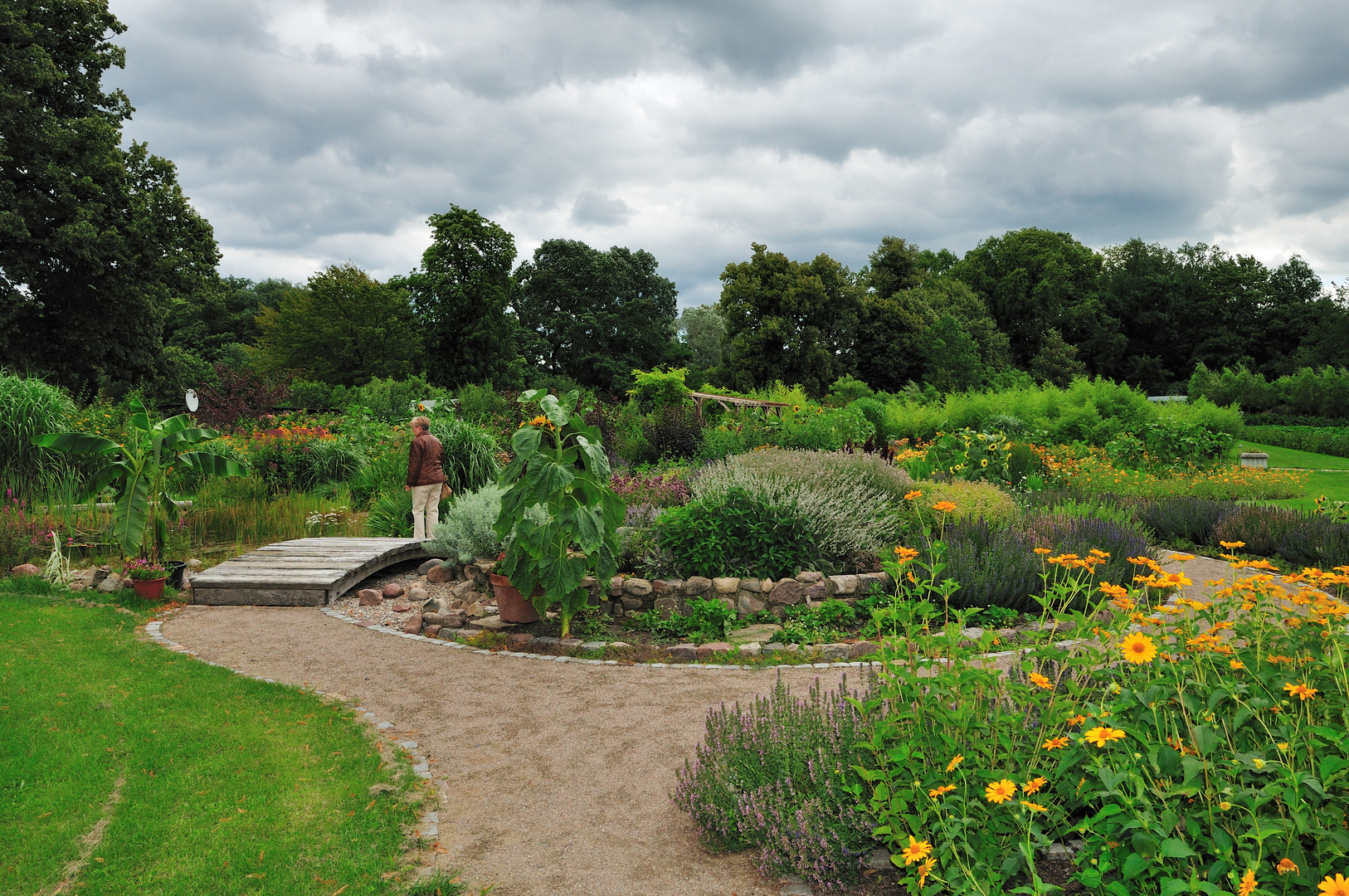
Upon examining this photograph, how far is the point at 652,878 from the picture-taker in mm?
2986

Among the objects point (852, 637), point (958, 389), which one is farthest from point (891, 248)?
point (852, 637)

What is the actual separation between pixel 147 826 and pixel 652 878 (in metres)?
2.18

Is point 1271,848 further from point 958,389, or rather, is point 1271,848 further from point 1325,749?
point 958,389

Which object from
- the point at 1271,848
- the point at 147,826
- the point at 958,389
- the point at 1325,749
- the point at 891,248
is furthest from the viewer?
the point at 891,248

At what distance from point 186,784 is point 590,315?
36.2 meters

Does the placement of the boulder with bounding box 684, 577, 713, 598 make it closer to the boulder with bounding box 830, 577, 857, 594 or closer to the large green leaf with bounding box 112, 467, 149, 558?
the boulder with bounding box 830, 577, 857, 594

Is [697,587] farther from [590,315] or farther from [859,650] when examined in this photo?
[590,315]

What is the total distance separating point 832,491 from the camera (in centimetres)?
707

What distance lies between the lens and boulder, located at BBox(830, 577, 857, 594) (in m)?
6.48

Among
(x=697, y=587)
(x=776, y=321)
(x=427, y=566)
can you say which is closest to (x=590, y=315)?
(x=776, y=321)

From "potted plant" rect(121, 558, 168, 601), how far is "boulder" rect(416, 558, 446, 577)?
2.48 metres

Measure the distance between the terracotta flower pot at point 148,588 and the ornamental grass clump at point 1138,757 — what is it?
7.56 metres

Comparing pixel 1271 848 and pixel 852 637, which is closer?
pixel 1271 848

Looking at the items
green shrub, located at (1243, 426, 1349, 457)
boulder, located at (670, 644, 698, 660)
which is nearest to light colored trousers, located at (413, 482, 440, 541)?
boulder, located at (670, 644, 698, 660)
